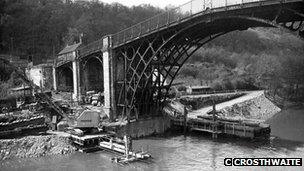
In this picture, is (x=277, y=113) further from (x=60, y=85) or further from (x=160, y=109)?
(x=60, y=85)

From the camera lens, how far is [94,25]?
8094 centimetres

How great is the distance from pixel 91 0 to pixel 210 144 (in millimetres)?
82664

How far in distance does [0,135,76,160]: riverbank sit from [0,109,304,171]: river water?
87 cm

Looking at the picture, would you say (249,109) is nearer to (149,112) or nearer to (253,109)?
(253,109)

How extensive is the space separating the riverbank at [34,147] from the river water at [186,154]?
0.87m

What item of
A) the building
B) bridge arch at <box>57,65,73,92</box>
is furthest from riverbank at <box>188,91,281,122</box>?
the building

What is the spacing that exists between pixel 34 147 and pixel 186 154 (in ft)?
42.2

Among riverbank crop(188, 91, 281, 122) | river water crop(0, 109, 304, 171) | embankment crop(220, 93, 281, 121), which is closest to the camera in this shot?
river water crop(0, 109, 304, 171)

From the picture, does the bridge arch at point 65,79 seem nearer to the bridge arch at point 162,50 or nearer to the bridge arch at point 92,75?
the bridge arch at point 92,75

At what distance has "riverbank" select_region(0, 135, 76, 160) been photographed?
26250 mm

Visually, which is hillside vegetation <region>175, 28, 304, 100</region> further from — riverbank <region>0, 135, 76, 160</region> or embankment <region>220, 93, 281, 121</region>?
riverbank <region>0, 135, 76, 160</region>

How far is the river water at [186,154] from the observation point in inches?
949

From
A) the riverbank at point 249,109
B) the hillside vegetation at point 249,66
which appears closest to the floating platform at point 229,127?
the riverbank at point 249,109

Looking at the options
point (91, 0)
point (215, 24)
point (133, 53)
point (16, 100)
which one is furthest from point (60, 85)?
point (91, 0)
